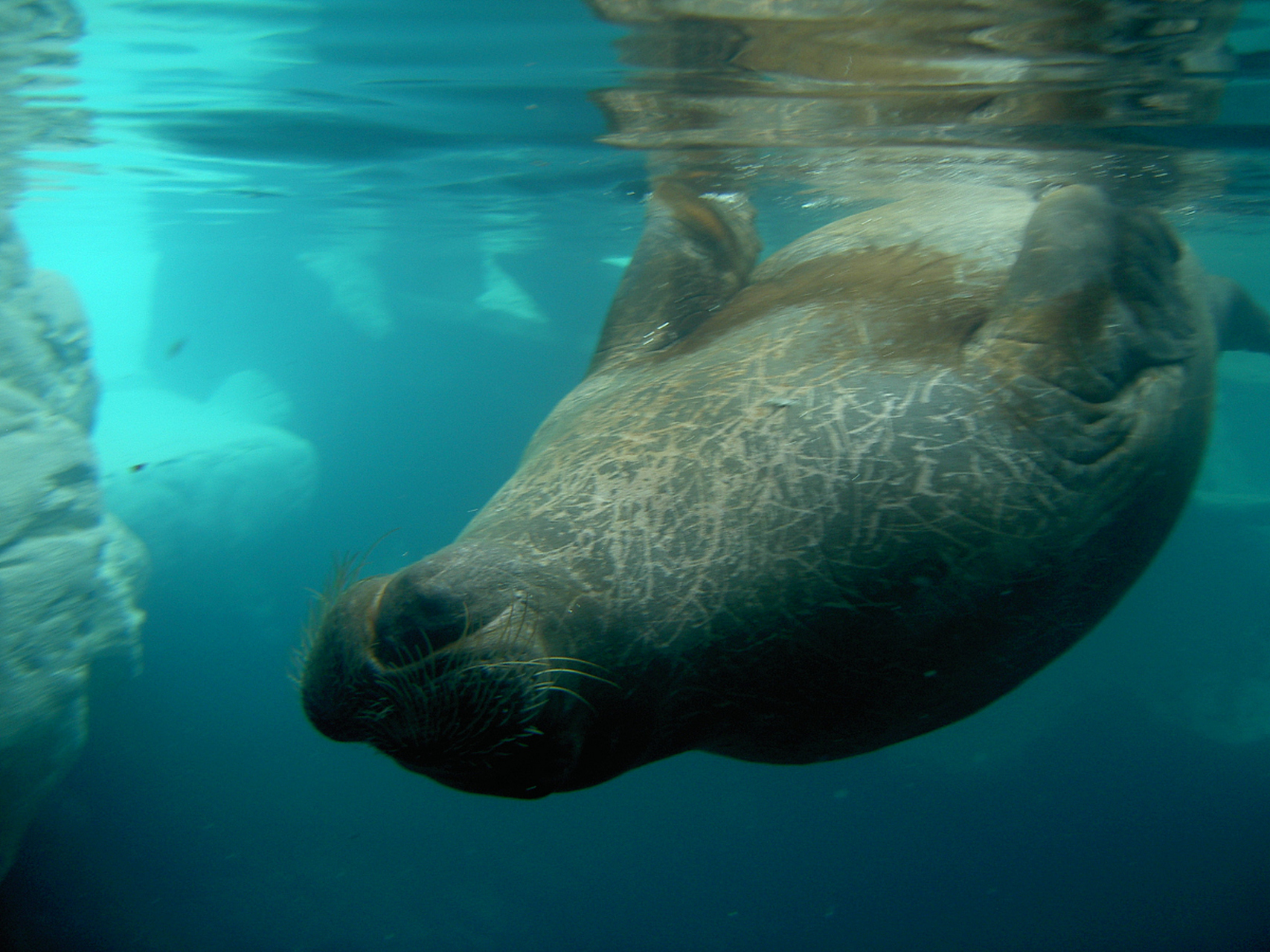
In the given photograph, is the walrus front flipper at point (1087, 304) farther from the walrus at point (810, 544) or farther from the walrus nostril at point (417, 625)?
the walrus nostril at point (417, 625)

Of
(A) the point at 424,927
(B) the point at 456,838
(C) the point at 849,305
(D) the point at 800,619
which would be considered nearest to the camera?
(D) the point at 800,619

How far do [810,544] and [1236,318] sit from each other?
429cm

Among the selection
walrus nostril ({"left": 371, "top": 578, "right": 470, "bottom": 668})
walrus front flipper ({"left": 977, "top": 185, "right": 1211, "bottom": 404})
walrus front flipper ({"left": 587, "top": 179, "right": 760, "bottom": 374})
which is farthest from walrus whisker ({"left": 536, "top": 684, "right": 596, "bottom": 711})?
walrus front flipper ({"left": 587, "top": 179, "right": 760, "bottom": 374})

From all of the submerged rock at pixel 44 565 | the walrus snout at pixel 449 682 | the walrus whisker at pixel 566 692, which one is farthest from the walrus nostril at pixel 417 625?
the submerged rock at pixel 44 565

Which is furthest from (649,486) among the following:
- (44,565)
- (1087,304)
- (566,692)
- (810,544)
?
(44,565)

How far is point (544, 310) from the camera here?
20.3 m

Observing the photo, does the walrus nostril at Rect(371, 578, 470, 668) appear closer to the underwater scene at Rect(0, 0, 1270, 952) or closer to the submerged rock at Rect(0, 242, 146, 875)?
the underwater scene at Rect(0, 0, 1270, 952)

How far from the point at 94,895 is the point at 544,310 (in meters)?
15.6

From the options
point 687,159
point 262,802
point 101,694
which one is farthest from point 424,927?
point 687,159

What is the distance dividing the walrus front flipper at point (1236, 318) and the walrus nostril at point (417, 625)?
14.6 ft

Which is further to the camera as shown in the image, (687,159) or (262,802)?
(262,802)

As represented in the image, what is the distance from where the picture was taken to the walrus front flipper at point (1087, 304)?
2.61 m

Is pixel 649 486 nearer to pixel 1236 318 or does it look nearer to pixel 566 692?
pixel 566 692

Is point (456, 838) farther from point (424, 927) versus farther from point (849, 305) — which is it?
point (849, 305)
